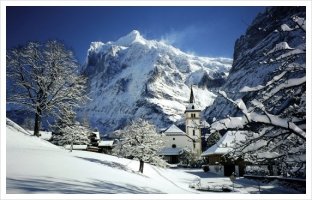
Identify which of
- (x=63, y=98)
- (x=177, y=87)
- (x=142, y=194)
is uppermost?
(x=177, y=87)

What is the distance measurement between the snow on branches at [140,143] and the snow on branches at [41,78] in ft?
12.9

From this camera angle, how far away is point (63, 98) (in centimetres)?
1647

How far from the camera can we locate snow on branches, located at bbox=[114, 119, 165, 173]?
18.0 meters

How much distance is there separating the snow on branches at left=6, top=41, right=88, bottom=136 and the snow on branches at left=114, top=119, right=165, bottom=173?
12.9 ft

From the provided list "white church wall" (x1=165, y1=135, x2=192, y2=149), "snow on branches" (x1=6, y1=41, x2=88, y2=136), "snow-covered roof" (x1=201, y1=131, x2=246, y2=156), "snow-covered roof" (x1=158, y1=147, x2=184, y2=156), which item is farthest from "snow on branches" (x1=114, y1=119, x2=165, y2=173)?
"white church wall" (x1=165, y1=135, x2=192, y2=149)

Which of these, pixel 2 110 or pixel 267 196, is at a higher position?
pixel 2 110

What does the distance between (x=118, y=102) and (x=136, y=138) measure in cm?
16431

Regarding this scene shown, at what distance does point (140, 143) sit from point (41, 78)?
677cm

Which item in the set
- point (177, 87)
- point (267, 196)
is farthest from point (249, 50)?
point (267, 196)

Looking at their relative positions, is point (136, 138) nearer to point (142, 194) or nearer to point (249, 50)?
point (142, 194)

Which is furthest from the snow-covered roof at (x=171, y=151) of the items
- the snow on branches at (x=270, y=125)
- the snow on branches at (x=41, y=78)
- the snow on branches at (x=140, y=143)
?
the snow on branches at (x=270, y=125)

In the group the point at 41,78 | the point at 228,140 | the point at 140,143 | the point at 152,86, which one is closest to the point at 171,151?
the point at 228,140

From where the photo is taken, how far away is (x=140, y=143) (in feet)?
60.3

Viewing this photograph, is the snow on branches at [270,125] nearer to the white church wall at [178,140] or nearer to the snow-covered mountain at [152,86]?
the white church wall at [178,140]
